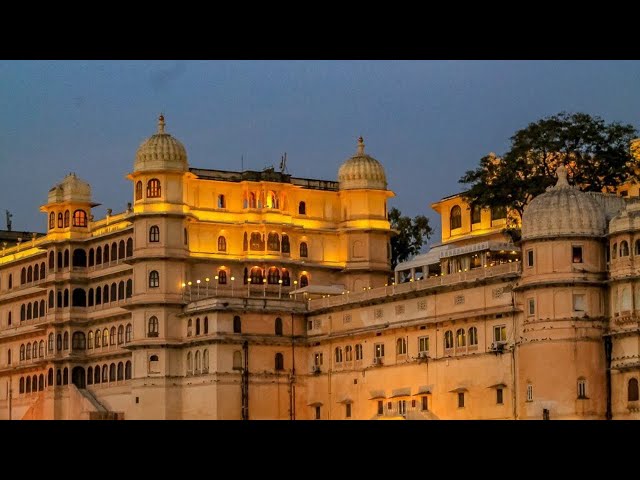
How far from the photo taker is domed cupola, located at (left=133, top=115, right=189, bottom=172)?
9512cm

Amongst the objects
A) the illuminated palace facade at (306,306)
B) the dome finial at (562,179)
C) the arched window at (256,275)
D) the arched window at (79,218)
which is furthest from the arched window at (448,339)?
the arched window at (79,218)

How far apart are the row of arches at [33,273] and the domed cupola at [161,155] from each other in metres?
16.1

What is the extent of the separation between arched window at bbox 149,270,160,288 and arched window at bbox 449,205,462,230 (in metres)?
19.4

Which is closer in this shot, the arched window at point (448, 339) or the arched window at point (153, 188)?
the arched window at point (448, 339)

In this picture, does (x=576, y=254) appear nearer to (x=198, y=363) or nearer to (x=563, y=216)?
(x=563, y=216)

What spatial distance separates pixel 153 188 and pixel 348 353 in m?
16.6

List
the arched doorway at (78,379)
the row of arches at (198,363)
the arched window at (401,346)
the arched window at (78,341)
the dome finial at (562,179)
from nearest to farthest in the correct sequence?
the dome finial at (562,179)
the arched window at (401,346)
the row of arches at (198,363)
the arched doorway at (78,379)
the arched window at (78,341)

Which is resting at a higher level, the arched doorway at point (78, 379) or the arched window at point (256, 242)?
the arched window at point (256, 242)

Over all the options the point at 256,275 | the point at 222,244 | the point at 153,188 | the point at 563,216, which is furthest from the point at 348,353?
the point at 563,216

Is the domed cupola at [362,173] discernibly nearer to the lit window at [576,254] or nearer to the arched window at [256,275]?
the arched window at [256,275]

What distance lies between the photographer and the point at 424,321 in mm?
82625

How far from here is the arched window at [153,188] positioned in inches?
3755
